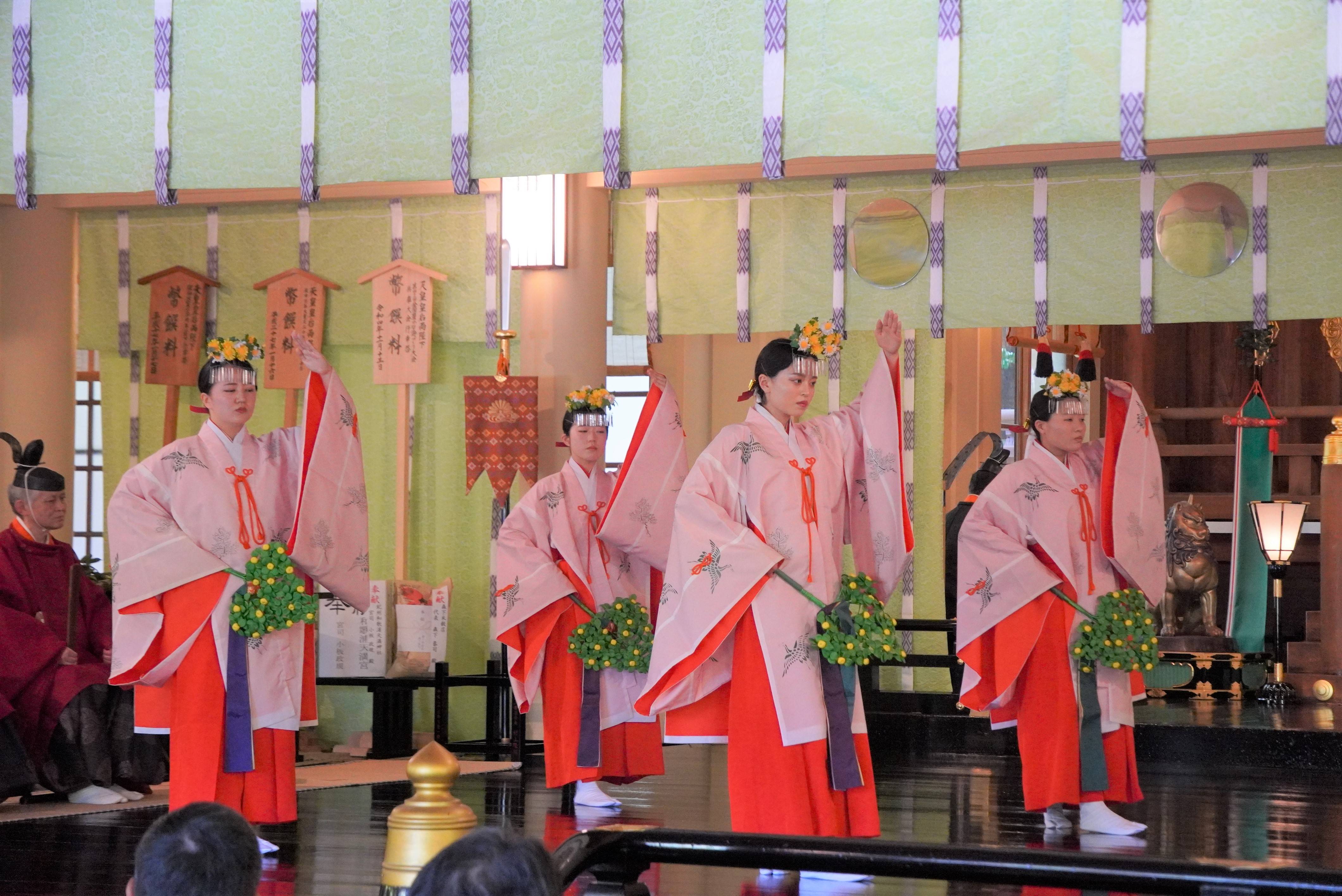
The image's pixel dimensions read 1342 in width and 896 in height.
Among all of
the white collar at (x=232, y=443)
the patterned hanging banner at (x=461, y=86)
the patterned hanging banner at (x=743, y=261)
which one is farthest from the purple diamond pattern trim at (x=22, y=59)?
the patterned hanging banner at (x=743, y=261)

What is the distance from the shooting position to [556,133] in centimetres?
469

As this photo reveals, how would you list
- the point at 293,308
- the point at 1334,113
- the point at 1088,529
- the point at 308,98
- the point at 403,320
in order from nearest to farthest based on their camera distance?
the point at 1334,113, the point at 308,98, the point at 1088,529, the point at 403,320, the point at 293,308

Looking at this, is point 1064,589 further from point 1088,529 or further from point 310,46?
point 310,46

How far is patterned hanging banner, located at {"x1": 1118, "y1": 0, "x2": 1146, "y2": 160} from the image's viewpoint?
424cm

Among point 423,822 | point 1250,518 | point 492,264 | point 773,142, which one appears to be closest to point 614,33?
point 773,142

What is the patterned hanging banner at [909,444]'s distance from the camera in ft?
27.9

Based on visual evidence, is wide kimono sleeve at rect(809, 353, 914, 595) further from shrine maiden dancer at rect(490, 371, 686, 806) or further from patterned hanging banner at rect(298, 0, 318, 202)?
patterned hanging banner at rect(298, 0, 318, 202)

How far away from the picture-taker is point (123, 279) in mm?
8594

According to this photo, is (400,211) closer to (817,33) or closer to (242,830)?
(817,33)

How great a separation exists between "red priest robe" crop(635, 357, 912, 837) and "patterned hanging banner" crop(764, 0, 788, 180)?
0.85m

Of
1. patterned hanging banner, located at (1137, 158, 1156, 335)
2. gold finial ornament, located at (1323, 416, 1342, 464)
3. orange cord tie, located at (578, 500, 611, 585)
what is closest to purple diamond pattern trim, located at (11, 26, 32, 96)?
orange cord tie, located at (578, 500, 611, 585)

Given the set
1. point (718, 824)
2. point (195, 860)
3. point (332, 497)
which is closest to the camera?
point (195, 860)

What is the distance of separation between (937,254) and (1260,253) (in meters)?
1.42

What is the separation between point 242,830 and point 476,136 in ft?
10.8
